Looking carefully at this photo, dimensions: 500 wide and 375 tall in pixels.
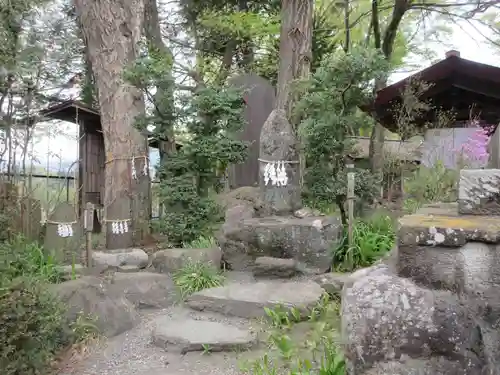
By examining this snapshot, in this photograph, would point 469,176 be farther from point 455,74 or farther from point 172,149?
point 455,74

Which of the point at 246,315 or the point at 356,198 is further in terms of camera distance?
the point at 356,198

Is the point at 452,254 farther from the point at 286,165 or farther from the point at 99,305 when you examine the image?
the point at 286,165

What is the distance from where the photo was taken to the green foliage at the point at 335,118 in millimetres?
5633

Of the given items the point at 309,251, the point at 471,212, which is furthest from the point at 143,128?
the point at 471,212

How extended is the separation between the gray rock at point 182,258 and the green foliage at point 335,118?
169cm

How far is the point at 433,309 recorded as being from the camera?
1889 mm

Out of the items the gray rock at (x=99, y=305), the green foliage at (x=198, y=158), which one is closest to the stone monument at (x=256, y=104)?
the green foliage at (x=198, y=158)

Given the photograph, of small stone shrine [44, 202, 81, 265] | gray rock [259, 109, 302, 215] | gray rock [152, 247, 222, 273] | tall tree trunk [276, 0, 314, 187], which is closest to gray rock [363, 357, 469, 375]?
gray rock [152, 247, 222, 273]

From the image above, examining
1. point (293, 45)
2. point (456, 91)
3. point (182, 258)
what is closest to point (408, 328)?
point (182, 258)

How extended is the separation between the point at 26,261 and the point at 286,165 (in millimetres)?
3588

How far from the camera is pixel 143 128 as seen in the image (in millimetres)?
6766

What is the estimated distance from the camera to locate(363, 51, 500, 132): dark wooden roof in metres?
8.30

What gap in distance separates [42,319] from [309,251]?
3.34 meters

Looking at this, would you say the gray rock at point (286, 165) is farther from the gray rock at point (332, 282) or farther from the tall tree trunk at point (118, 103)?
the tall tree trunk at point (118, 103)
